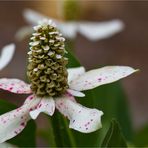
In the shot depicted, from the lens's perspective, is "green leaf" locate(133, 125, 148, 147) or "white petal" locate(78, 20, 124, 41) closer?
"green leaf" locate(133, 125, 148, 147)

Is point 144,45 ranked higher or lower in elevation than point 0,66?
lower

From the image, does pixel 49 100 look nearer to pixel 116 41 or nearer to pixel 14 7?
pixel 116 41

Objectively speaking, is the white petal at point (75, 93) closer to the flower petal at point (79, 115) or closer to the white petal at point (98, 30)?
the flower petal at point (79, 115)

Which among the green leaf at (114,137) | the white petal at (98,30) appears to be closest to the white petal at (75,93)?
the green leaf at (114,137)

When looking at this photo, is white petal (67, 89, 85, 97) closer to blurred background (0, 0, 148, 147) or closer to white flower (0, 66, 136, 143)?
white flower (0, 66, 136, 143)

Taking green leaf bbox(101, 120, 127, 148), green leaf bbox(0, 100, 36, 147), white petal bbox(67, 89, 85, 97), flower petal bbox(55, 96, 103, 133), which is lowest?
green leaf bbox(0, 100, 36, 147)

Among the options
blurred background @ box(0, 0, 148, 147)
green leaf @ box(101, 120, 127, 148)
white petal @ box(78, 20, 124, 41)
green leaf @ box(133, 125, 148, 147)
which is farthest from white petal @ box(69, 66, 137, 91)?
blurred background @ box(0, 0, 148, 147)

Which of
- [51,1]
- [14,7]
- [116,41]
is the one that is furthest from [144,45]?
[14,7]
